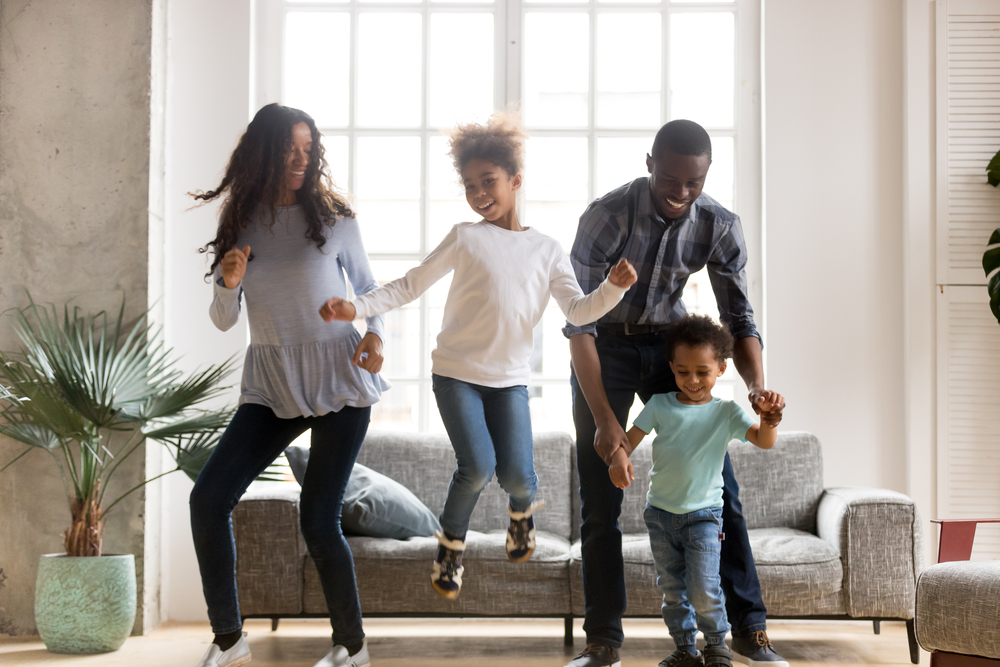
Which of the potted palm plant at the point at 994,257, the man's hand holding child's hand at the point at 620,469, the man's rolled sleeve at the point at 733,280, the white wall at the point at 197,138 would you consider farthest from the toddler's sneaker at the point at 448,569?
the potted palm plant at the point at 994,257

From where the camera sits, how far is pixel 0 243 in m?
3.18

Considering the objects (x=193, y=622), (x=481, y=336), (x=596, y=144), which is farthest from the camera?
(x=596, y=144)

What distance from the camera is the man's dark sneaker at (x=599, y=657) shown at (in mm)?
2102

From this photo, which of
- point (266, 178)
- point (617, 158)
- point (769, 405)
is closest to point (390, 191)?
point (617, 158)

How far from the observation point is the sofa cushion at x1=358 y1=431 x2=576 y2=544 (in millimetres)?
3105

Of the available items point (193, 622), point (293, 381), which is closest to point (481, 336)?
point (293, 381)

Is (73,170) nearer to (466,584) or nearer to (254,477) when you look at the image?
(254,477)

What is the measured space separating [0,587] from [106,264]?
4.34ft

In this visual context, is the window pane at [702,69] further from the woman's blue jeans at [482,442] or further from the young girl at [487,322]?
the woman's blue jeans at [482,442]

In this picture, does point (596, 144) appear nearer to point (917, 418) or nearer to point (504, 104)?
point (504, 104)

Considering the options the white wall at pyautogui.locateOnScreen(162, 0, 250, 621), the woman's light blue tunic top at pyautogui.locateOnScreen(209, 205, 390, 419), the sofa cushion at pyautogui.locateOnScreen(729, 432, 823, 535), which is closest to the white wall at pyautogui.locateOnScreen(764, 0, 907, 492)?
Result: the sofa cushion at pyautogui.locateOnScreen(729, 432, 823, 535)

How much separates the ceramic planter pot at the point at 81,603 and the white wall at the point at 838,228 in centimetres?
272

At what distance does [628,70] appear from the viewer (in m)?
3.63

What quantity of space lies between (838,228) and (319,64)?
2.45 m
